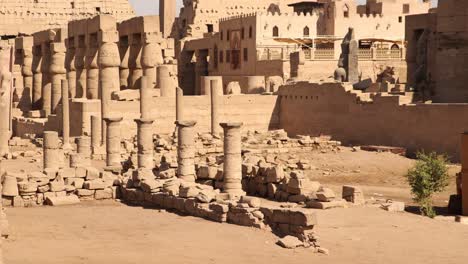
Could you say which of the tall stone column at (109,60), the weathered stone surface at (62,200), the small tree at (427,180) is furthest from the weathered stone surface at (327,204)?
the tall stone column at (109,60)

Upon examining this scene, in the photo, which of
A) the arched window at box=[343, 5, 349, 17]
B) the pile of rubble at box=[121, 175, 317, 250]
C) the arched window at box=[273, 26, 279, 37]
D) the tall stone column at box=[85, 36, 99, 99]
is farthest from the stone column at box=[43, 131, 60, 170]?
the arched window at box=[343, 5, 349, 17]

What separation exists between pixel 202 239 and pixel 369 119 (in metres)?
18.8

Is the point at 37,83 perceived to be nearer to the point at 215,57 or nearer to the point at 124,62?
the point at 124,62

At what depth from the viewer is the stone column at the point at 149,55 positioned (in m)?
39.4

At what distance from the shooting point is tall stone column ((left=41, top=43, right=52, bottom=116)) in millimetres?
44872

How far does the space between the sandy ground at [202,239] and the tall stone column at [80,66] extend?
2129 cm

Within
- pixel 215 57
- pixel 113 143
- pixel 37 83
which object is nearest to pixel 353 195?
pixel 113 143

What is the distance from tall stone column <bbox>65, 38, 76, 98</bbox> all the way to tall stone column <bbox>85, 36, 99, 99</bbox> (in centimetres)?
226

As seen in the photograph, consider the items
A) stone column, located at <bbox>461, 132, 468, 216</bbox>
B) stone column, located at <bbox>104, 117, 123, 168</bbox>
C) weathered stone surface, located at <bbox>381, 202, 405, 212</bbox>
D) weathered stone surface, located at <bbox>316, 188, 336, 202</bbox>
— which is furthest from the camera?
stone column, located at <bbox>104, 117, 123, 168</bbox>

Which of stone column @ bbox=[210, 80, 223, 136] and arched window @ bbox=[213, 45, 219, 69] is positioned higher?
arched window @ bbox=[213, 45, 219, 69]

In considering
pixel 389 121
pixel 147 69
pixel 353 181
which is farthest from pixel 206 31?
pixel 353 181

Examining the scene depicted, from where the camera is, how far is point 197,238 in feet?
62.6

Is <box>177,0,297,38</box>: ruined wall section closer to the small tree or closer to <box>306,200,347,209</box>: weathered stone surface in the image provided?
the small tree

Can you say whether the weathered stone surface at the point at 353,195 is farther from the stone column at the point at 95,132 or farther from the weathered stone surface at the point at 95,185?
the stone column at the point at 95,132
